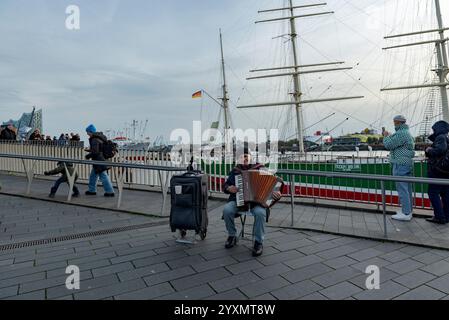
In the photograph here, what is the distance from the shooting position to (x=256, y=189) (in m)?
4.47

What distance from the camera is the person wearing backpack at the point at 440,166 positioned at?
5652 millimetres

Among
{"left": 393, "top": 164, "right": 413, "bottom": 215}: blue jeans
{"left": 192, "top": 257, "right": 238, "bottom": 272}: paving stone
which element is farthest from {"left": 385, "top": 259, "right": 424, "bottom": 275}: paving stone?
{"left": 393, "top": 164, "right": 413, "bottom": 215}: blue jeans

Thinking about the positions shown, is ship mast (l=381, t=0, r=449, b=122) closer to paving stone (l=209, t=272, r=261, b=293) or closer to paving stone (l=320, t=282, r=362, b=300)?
paving stone (l=320, t=282, r=362, b=300)

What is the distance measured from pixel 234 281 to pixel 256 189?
142cm

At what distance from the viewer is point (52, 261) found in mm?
4082

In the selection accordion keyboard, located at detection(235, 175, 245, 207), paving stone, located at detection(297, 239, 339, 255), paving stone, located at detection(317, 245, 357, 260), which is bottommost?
paving stone, located at detection(317, 245, 357, 260)

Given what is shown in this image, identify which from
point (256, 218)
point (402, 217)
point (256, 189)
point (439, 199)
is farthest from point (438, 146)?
point (256, 218)

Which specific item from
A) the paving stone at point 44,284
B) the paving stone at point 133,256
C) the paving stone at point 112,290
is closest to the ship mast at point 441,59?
the paving stone at point 133,256

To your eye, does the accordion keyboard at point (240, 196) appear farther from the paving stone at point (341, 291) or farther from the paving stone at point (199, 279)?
the paving stone at point (341, 291)

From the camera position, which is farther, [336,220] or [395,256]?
[336,220]

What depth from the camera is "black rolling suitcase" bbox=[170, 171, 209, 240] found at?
449cm

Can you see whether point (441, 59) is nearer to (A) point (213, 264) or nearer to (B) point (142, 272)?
(A) point (213, 264)

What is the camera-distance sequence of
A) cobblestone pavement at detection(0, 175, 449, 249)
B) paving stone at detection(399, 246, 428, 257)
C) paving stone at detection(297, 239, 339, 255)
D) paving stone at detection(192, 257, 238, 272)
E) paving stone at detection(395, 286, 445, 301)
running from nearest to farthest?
paving stone at detection(395, 286, 445, 301), paving stone at detection(192, 257, 238, 272), paving stone at detection(399, 246, 428, 257), paving stone at detection(297, 239, 339, 255), cobblestone pavement at detection(0, 175, 449, 249)

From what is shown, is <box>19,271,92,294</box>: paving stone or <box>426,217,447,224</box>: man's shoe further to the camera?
<box>426,217,447,224</box>: man's shoe
